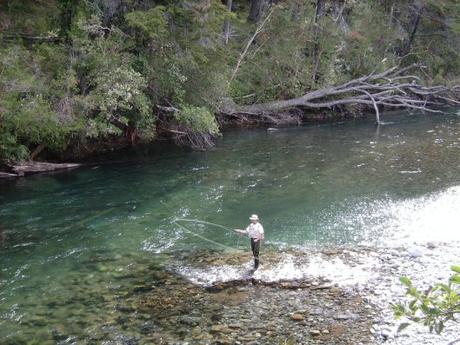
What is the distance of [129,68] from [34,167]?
5.62m

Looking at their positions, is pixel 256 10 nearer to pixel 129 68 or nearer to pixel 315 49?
pixel 315 49

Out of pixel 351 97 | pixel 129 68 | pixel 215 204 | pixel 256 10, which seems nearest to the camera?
pixel 215 204

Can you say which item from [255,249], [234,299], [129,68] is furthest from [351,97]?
[234,299]

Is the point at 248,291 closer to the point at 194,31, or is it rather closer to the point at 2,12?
Result: the point at 194,31

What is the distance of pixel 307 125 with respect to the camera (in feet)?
108

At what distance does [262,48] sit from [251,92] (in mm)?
3393

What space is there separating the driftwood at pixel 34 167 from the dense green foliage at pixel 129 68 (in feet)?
1.71

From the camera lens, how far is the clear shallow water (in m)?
12.5

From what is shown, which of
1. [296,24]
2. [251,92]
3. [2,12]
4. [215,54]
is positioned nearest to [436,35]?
[296,24]

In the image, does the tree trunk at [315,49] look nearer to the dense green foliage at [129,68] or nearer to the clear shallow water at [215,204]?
the dense green foliage at [129,68]

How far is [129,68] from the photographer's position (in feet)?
67.1

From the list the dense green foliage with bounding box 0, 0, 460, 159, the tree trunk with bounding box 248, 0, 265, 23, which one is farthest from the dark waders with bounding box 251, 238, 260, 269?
the tree trunk with bounding box 248, 0, 265, 23

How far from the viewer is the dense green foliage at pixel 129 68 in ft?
60.6

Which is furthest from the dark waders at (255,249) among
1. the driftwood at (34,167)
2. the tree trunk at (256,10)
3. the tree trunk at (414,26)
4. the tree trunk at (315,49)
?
the tree trunk at (414,26)
